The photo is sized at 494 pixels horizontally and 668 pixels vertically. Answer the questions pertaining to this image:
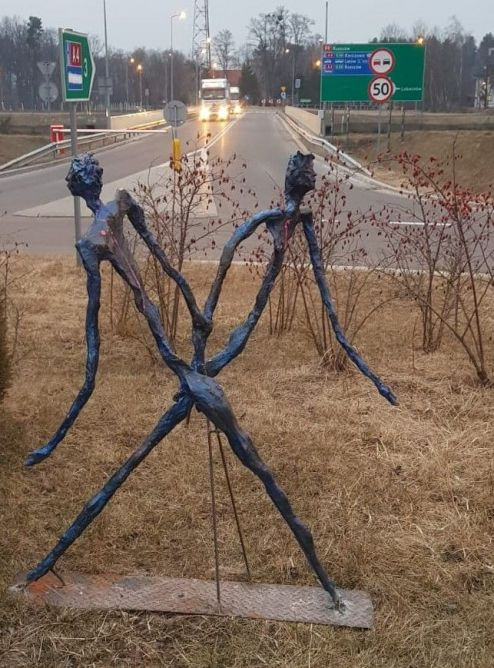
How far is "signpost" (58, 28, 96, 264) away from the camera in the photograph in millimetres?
8578

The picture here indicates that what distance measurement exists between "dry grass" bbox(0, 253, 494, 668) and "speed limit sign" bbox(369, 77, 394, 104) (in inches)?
585

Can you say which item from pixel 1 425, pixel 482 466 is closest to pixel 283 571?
pixel 482 466

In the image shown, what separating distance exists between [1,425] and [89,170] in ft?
8.29

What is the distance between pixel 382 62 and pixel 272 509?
19.4m

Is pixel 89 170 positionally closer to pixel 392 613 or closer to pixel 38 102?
pixel 392 613

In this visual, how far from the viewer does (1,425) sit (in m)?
4.90

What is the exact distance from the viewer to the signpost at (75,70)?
8.58m

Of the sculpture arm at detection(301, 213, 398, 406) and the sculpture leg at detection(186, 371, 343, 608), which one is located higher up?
the sculpture arm at detection(301, 213, 398, 406)

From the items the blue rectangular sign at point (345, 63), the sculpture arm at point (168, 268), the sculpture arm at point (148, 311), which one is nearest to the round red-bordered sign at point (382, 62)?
the blue rectangular sign at point (345, 63)

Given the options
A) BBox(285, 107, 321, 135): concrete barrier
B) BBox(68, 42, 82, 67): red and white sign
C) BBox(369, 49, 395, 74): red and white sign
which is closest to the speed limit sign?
BBox(369, 49, 395, 74): red and white sign

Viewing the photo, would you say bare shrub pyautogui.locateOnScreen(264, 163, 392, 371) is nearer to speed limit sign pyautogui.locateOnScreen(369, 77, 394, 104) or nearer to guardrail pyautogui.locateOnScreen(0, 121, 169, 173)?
speed limit sign pyautogui.locateOnScreen(369, 77, 394, 104)

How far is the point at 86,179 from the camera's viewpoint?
2926 millimetres

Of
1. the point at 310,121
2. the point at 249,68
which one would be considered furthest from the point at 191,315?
the point at 249,68

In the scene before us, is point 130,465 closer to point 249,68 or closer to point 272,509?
point 272,509
